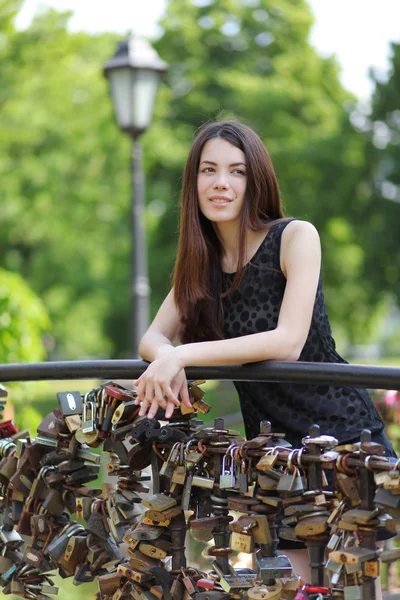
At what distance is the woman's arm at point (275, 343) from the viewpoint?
2.41 meters

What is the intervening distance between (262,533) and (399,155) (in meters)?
24.7

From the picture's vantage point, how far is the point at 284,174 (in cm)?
2625

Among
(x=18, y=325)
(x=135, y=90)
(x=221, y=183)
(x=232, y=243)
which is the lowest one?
(x=18, y=325)

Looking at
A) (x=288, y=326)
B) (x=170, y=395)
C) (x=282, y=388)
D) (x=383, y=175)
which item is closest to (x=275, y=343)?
(x=288, y=326)

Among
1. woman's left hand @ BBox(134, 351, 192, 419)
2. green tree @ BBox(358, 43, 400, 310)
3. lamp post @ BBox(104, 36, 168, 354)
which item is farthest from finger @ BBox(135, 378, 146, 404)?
green tree @ BBox(358, 43, 400, 310)

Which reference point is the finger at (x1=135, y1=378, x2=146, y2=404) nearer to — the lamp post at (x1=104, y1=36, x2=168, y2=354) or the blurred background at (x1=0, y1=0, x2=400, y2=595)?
the lamp post at (x1=104, y1=36, x2=168, y2=354)

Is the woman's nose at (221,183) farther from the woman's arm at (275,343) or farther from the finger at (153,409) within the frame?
the finger at (153,409)

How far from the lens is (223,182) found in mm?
2732

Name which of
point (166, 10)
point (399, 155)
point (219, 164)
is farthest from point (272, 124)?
point (219, 164)

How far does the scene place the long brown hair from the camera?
274 centimetres

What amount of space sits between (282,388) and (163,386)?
37 cm

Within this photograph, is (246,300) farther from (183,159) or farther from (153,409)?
(183,159)

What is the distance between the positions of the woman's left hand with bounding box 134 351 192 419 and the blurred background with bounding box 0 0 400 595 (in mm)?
16450

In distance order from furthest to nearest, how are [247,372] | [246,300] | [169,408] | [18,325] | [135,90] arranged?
[135,90]
[18,325]
[246,300]
[169,408]
[247,372]
